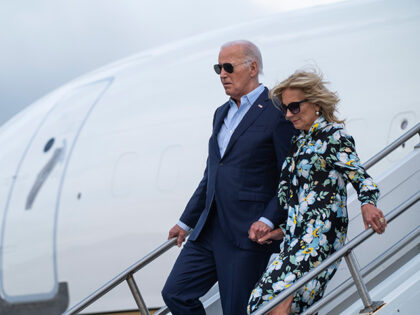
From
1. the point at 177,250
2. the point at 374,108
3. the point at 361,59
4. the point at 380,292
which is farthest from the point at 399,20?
A: the point at 380,292

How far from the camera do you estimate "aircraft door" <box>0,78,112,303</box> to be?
20.1 feet

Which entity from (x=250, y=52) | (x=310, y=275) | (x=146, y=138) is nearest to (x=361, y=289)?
(x=310, y=275)

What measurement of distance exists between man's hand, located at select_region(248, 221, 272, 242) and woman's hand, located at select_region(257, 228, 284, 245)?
0.05 feet

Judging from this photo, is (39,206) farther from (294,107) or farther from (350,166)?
(350,166)

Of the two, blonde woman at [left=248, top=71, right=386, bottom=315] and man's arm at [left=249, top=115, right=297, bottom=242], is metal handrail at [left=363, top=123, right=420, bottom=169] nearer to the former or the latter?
man's arm at [left=249, top=115, right=297, bottom=242]

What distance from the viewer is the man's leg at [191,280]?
120 inches

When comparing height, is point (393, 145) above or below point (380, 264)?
above

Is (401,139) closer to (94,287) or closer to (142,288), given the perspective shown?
(142,288)

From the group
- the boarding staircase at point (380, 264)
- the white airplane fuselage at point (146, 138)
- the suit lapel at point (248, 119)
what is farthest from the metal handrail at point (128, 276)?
the white airplane fuselage at point (146, 138)

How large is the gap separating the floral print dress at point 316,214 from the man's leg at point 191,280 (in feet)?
1.74

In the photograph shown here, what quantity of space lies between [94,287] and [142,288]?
0.67m

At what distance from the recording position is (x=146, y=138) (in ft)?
19.2

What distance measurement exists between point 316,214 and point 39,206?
4.32 metres

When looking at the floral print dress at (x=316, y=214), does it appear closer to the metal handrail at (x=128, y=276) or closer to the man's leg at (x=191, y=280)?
the man's leg at (x=191, y=280)
